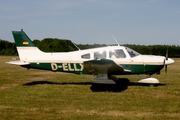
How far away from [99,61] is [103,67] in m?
0.50

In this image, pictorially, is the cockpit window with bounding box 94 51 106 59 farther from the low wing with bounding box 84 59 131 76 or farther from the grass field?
the grass field

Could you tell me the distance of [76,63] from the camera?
36.8 ft

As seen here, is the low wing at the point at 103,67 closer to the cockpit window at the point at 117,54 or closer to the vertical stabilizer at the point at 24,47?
the cockpit window at the point at 117,54

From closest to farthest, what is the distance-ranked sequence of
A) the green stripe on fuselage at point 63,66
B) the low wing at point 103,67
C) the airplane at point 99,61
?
the low wing at point 103,67 → the airplane at point 99,61 → the green stripe on fuselage at point 63,66

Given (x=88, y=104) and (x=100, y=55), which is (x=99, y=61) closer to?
(x=100, y=55)

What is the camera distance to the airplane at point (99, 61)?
33.2ft

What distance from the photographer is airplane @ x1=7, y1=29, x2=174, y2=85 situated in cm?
1012

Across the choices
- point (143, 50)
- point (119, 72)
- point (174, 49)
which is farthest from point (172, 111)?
point (174, 49)

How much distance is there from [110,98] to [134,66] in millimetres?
2883

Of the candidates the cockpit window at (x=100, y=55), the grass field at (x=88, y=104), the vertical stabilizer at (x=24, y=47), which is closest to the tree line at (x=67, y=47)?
the vertical stabilizer at (x=24, y=47)

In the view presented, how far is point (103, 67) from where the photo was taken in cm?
982

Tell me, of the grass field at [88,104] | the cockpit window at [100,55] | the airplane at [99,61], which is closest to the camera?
the grass field at [88,104]

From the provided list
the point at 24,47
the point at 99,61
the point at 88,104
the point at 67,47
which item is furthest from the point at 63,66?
the point at 67,47

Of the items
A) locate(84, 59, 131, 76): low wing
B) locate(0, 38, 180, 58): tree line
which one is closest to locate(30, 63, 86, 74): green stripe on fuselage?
locate(84, 59, 131, 76): low wing
